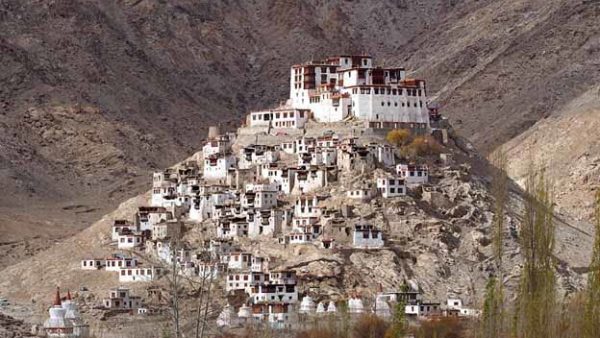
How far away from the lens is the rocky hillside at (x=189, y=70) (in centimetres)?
12719

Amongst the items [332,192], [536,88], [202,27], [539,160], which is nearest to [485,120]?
[536,88]

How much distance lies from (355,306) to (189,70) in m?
80.5

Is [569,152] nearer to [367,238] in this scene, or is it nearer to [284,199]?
[284,199]

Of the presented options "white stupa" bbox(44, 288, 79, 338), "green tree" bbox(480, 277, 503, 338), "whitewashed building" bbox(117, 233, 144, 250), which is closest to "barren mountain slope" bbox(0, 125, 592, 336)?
"whitewashed building" bbox(117, 233, 144, 250)

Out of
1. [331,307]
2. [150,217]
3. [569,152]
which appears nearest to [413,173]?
[331,307]

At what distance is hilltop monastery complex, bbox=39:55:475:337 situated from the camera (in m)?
81.1

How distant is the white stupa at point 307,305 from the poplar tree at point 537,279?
1404cm

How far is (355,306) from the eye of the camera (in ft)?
259

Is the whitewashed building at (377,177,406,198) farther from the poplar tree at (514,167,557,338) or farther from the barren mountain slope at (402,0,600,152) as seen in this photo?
the barren mountain slope at (402,0,600,152)

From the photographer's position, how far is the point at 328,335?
2803 inches

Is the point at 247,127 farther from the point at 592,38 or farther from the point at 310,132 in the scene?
the point at 592,38

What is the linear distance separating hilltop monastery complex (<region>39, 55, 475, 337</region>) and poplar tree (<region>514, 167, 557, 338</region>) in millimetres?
13345

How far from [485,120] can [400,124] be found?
43490 millimetres

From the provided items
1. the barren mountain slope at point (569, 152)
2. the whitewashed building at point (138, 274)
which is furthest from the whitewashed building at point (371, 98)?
the barren mountain slope at point (569, 152)
